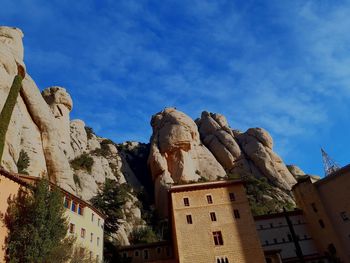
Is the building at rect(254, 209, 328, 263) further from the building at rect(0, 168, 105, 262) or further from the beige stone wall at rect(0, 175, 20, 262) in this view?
the beige stone wall at rect(0, 175, 20, 262)

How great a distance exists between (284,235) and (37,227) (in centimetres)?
4150

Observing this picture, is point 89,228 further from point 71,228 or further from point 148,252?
point 148,252

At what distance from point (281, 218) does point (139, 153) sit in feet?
174

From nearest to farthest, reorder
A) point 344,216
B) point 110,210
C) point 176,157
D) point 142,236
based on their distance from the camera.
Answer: point 344,216
point 110,210
point 142,236
point 176,157

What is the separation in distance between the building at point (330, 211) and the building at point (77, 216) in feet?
112

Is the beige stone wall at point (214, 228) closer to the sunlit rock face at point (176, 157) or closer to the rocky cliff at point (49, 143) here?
the rocky cliff at point (49, 143)

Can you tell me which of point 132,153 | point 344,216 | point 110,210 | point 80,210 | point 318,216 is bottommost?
point 344,216

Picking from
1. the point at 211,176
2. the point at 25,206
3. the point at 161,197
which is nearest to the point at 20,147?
the point at 25,206

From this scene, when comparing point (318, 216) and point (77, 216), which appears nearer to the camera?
point (77, 216)

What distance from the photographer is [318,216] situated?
48.5 metres

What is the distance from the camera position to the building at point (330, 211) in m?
44.0

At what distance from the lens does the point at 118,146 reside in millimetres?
96688

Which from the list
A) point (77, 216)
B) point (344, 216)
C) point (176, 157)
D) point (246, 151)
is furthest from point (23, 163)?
point (246, 151)

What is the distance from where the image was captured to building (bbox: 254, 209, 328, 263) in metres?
49.7
